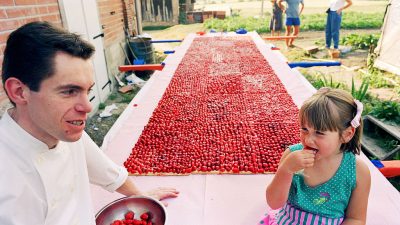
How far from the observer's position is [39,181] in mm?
1146

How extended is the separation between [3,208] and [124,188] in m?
0.86

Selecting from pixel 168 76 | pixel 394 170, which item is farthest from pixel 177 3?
pixel 394 170

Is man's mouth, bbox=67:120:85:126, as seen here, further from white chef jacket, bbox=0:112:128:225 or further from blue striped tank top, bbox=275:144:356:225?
blue striped tank top, bbox=275:144:356:225

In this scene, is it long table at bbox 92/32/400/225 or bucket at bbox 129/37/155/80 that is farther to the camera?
bucket at bbox 129/37/155/80

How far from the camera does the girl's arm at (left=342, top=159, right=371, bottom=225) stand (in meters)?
1.47

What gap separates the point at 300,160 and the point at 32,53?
121 cm

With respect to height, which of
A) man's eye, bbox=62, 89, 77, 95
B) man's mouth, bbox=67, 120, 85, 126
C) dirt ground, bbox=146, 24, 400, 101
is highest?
man's eye, bbox=62, 89, 77, 95

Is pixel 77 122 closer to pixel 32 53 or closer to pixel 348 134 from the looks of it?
pixel 32 53

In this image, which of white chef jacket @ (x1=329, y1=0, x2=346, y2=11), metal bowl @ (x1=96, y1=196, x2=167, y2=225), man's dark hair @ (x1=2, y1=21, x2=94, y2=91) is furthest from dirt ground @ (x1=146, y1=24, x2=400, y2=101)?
man's dark hair @ (x1=2, y1=21, x2=94, y2=91)

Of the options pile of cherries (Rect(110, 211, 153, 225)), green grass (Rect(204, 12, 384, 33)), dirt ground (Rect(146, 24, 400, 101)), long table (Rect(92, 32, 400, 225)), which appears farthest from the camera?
green grass (Rect(204, 12, 384, 33))

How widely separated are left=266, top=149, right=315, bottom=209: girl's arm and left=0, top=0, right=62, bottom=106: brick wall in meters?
2.44

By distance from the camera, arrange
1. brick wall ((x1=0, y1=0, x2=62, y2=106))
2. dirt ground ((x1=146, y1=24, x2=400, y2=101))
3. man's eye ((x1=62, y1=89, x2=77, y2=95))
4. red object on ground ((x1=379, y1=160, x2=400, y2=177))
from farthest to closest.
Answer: dirt ground ((x1=146, y1=24, x2=400, y2=101)) < brick wall ((x1=0, y1=0, x2=62, y2=106)) < red object on ground ((x1=379, y1=160, x2=400, y2=177)) < man's eye ((x1=62, y1=89, x2=77, y2=95))

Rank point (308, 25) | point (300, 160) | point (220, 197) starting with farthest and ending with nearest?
point (308, 25), point (220, 197), point (300, 160)

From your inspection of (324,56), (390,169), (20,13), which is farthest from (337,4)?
(20,13)
